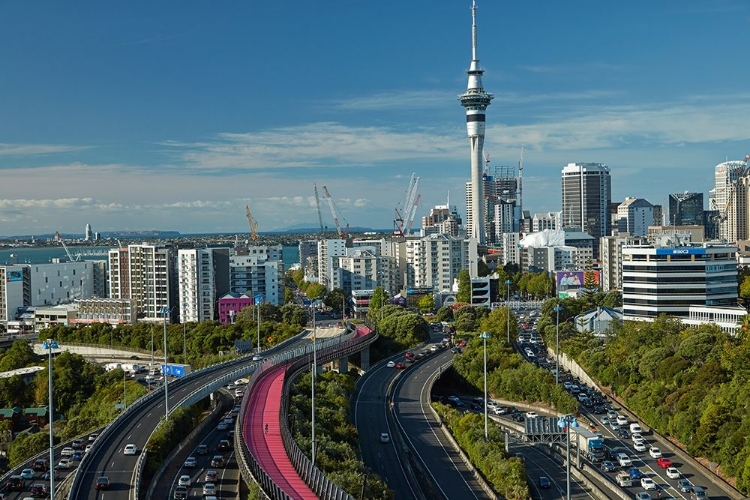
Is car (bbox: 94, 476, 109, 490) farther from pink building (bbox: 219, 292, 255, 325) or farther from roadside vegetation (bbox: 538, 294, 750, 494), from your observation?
pink building (bbox: 219, 292, 255, 325)

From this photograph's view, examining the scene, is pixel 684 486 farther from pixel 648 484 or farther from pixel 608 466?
pixel 608 466

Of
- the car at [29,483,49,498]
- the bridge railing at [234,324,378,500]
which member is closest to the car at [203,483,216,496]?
the bridge railing at [234,324,378,500]

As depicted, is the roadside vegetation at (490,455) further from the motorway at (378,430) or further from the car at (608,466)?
the car at (608,466)

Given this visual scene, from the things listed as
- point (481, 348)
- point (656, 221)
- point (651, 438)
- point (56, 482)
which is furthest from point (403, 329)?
point (656, 221)

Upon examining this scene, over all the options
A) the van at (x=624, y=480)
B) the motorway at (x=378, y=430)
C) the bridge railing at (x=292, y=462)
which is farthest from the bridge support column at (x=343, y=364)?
the van at (x=624, y=480)

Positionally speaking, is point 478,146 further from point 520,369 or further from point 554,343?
point 520,369

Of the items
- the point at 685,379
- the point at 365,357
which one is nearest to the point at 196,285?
the point at 365,357
